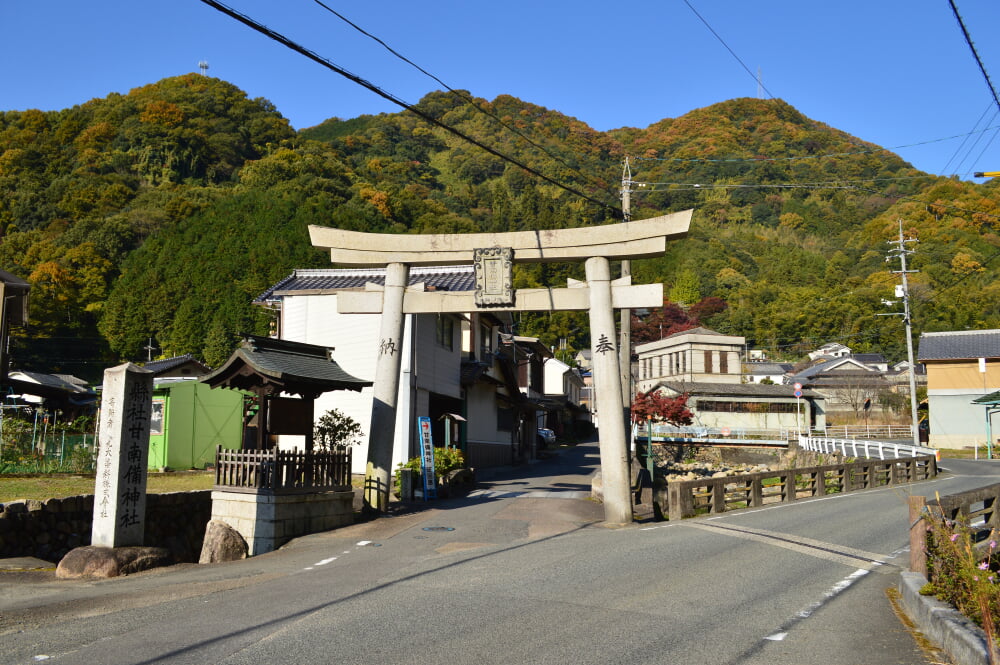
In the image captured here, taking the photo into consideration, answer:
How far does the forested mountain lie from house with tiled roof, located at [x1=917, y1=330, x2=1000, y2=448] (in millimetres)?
8473

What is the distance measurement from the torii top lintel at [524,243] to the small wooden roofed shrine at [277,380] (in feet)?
9.37

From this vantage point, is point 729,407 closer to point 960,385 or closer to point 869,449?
point 960,385

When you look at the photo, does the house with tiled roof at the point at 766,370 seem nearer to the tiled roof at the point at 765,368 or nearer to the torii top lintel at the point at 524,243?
the tiled roof at the point at 765,368

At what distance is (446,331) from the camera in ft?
91.6

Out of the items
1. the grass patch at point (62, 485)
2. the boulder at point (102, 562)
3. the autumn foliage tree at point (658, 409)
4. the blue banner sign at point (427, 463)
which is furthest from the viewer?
the autumn foliage tree at point (658, 409)

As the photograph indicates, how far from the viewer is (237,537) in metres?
13.6

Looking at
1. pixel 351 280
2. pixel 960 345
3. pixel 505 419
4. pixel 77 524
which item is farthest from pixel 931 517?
pixel 960 345

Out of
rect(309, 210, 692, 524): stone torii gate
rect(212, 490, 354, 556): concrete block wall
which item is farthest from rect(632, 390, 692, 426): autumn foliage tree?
rect(212, 490, 354, 556): concrete block wall

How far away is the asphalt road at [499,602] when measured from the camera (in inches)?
262

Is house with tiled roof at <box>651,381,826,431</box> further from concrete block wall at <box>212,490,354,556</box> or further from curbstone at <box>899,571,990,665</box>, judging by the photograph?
curbstone at <box>899,571,990,665</box>

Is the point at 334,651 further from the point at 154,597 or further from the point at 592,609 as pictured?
the point at 154,597

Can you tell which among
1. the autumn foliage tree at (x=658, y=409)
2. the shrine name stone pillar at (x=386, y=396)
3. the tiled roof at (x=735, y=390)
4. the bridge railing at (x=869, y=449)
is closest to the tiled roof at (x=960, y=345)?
the tiled roof at (x=735, y=390)

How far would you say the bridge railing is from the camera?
30.2m

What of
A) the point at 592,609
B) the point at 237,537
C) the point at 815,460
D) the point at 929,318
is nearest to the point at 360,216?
the point at 815,460
